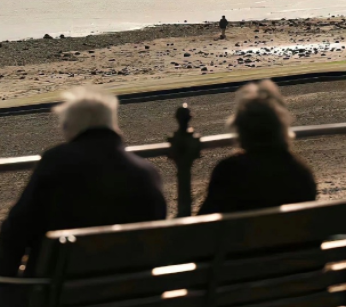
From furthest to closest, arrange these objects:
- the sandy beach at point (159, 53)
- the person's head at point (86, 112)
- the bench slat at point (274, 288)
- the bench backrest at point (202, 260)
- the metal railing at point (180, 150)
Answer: the sandy beach at point (159, 53) < the metal railing at point (180, 150) < the person's head at point (86, 112) < the bench slat at point (274, 288) < the bench backrest at point (202, 260)

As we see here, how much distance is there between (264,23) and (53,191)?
33.6 meters

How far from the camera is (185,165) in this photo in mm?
3688

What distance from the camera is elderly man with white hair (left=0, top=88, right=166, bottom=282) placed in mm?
2752

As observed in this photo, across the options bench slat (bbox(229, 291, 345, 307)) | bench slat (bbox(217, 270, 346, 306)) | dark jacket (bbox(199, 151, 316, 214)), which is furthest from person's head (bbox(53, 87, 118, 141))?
bench slat (bbox(229, 291, 345, 307))

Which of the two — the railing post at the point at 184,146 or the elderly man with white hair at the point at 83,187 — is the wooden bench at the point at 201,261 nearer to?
the elderly man with white hair at the point at 83,187

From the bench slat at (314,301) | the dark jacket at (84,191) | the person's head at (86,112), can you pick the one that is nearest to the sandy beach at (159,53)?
the person's head at (86,112)

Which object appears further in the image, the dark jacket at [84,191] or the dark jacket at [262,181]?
the dark jacket at [262,181]

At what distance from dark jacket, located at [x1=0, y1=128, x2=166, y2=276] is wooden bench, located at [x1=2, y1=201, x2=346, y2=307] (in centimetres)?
33

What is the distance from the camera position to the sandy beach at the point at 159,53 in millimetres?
20703

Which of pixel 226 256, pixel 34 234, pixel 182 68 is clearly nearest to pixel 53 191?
pixel 34 234

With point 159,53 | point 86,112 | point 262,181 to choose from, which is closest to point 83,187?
point 86,112

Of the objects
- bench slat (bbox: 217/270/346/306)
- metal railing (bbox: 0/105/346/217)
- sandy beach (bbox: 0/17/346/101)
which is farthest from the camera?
sandy beach (bbox: 0/17/346/101)

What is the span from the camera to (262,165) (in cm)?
298

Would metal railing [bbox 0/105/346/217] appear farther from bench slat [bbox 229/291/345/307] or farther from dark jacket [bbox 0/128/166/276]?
bench slat [bbox 229/291/345/307]
